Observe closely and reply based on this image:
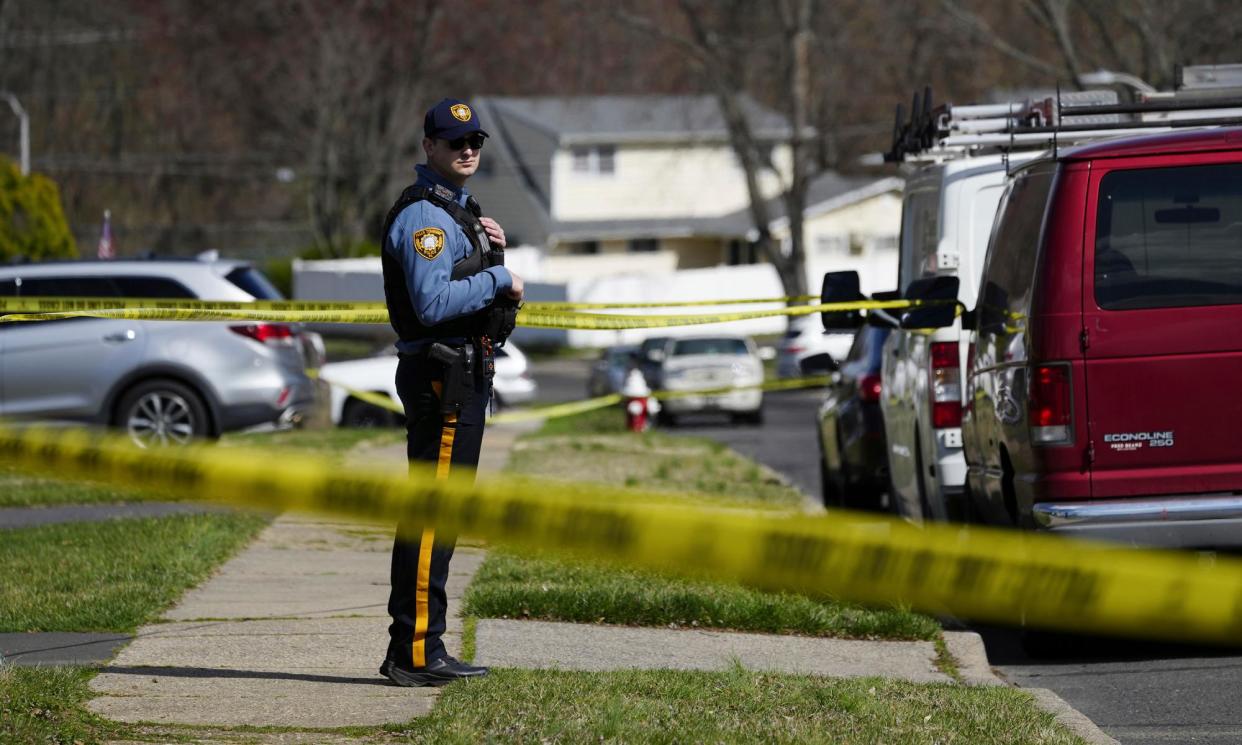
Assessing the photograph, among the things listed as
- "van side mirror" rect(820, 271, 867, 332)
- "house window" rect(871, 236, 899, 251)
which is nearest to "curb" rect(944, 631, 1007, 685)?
"van side mirror" rect(820, 271, 867, 332)

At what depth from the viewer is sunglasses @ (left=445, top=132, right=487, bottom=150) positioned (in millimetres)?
6208

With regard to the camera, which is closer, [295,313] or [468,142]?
[468,142]

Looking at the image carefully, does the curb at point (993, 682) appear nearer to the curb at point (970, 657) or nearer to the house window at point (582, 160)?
the curb at point (970, 657)

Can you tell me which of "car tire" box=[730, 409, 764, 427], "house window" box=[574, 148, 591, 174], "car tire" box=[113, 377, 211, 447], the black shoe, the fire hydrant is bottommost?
"car tire" box=[730, 409, 764, 427]

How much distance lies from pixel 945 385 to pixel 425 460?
3805mm

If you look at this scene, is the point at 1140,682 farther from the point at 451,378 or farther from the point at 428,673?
the point at 451,378

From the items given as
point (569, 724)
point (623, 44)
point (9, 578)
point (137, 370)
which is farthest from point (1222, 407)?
point (623, 44)

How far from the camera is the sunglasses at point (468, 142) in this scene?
6.21 metres

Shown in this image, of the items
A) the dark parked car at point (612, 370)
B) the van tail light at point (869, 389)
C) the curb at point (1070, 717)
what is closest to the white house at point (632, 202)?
the dark parked car at point (612, 370)

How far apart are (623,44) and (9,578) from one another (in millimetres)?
34893

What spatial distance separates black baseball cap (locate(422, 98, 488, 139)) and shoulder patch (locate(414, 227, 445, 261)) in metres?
0.34

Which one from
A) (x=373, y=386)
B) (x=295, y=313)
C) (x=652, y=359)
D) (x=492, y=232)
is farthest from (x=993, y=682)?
(x=652, y=359)

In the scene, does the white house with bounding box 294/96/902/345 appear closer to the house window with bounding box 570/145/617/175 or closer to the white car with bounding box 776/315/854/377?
the house window with bounding box 570/145/617/175

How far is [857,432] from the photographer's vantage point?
476 inches
